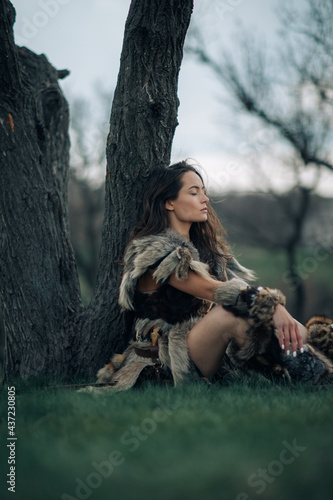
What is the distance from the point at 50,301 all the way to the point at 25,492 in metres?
2.17

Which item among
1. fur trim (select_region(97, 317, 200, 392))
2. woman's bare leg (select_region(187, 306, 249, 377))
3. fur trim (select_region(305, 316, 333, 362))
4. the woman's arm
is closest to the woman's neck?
the woman's arm

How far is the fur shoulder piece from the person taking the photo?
3.10m

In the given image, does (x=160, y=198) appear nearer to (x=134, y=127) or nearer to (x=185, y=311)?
(x=134, y=127)

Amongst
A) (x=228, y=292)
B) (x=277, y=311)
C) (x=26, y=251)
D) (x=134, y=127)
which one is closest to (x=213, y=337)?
(x=228, y=292)

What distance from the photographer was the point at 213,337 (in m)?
3.05

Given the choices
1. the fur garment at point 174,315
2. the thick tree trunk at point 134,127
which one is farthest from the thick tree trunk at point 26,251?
the fur garment at point 174,315

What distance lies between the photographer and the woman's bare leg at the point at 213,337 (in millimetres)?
2988

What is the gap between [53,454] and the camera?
1909 millimetres

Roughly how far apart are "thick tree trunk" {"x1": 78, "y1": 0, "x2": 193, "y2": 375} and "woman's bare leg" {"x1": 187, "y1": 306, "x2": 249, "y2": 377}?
0.86m

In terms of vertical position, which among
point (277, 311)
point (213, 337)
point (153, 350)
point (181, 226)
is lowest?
point (153, 350)

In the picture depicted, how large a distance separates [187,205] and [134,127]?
2.60 ft

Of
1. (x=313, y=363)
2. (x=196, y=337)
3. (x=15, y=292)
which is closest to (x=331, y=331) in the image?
(x=313, y=363)

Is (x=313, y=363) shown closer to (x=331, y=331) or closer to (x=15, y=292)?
(x=331, y=331)

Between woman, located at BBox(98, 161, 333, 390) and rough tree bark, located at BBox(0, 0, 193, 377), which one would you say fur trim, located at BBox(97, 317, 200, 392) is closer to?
woman, located at BBox(98, 161, 333, 390)
